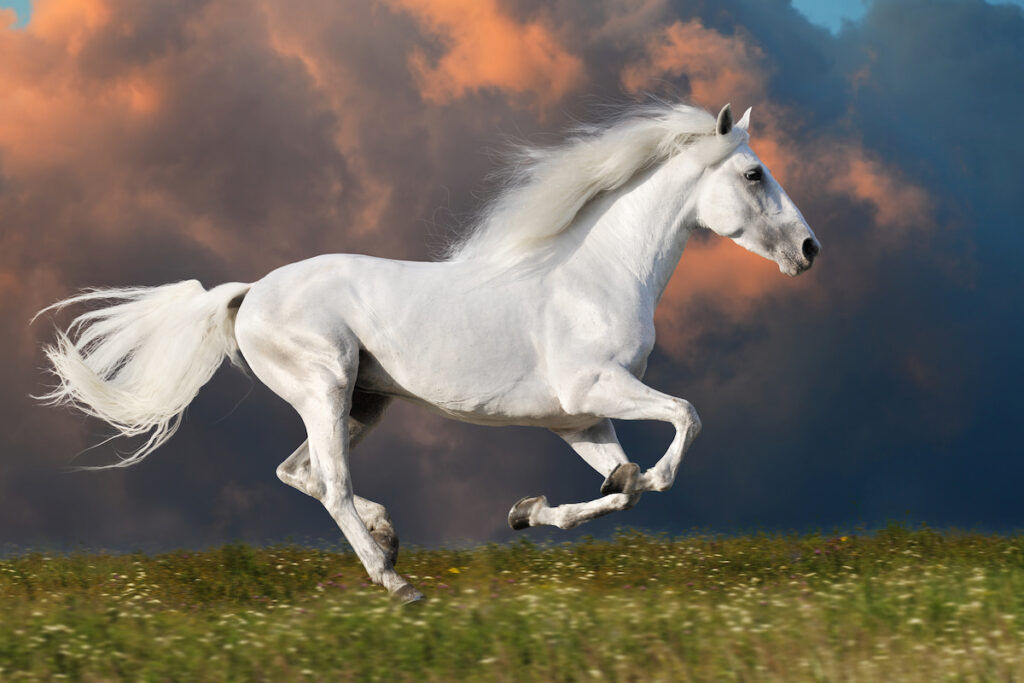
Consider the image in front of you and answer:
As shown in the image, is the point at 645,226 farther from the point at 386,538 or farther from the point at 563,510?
the point at 386,538

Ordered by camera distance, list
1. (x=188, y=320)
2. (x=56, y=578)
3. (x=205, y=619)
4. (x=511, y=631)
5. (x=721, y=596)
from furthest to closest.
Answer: (x=56, y=578)
(x=188, y=320)
(x=721, y=596)
(x=205, y=619)
(x=511, y=631)

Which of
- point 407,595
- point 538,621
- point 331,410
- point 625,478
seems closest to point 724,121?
point 625,478

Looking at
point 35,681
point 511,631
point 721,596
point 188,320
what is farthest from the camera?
point 188,320

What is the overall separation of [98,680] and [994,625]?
158 inches

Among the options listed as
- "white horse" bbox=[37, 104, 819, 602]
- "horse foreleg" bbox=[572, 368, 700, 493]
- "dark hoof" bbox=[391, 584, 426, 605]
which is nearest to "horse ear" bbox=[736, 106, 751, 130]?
"white horse" bbox=[37, 104, 819, 602]

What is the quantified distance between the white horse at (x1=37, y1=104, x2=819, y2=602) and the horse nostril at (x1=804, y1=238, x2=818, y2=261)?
15 millimetres

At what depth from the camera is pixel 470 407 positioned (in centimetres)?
627

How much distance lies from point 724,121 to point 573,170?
3.07 ft

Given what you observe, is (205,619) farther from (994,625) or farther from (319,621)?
(994,625)

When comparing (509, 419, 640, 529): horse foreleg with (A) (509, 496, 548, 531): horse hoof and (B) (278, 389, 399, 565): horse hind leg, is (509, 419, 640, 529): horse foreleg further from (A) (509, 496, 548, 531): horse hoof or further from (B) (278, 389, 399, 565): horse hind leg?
(B) (278, 389, 399, 565): horse hind leg

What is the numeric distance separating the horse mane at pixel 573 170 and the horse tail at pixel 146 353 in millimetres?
1566

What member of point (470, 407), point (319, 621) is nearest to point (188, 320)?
point (470, 407)

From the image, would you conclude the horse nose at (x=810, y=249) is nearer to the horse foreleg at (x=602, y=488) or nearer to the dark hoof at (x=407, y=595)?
the horse foreleg at (x=602, y=488)

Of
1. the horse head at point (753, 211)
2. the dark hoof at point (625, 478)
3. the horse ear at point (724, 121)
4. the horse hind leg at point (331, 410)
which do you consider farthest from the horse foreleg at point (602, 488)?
the horse ear at point (724, 121)
